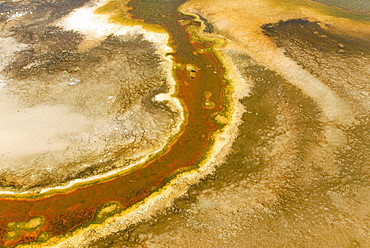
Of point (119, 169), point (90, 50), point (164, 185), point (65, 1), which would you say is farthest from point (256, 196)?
point (65, 1)

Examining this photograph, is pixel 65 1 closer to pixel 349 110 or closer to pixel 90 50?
pixel 90 50

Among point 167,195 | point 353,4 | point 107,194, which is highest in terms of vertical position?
point 353,4

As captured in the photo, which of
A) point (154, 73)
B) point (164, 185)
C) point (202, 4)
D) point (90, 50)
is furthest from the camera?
point (202, 4)

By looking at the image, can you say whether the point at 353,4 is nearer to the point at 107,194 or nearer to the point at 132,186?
the point at 132,186

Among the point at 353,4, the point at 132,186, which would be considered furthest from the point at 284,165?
the point at 353,4

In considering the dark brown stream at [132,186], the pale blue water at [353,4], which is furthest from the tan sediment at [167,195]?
the pale blue water at [353,4]
